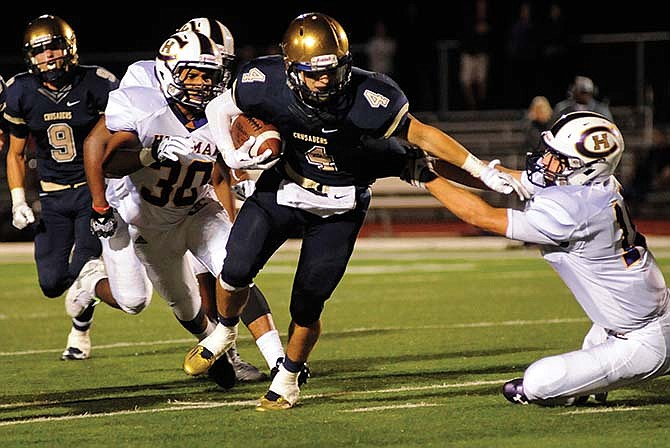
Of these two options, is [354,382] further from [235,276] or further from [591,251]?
[591,251]

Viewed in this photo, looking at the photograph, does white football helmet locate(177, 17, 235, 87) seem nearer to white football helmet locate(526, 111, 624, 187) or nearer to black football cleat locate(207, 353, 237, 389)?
black football cleat locate(207, 353, 237, 389)

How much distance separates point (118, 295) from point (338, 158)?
5.54 feet

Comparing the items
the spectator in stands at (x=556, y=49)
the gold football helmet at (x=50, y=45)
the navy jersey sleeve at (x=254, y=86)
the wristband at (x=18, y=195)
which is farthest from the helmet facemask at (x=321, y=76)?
the spectator in stands at (x=556, y=49)

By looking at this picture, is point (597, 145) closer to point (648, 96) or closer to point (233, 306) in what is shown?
point (233, 306)

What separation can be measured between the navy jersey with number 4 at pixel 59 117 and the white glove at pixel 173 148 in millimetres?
1681

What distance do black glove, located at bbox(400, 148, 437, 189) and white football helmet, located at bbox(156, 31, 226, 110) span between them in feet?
3.16

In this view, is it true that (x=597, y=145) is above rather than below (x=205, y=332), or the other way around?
above

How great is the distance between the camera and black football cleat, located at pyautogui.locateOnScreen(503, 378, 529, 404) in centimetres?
503

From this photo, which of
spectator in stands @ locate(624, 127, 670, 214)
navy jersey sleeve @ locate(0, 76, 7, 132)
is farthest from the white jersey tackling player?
spectator in stands @ locate(624, 127, 670, 214)

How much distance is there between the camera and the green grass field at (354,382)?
4.64 m

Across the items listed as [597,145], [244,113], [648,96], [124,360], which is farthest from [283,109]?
[648,96]

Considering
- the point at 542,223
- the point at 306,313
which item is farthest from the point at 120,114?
the point at 542,223

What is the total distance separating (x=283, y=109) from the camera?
5.06m

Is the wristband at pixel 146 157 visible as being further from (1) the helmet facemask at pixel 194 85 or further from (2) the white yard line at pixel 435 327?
(2) the white yard line at pixel 435 327
